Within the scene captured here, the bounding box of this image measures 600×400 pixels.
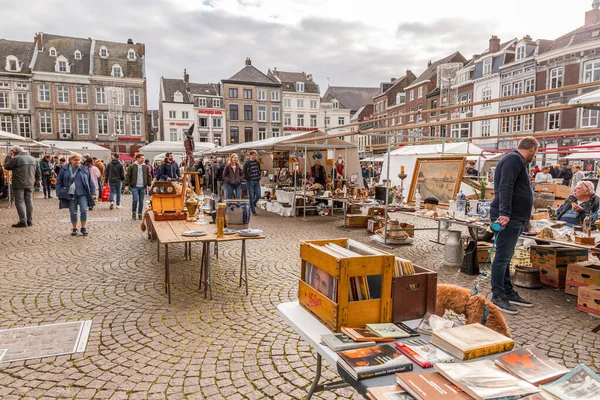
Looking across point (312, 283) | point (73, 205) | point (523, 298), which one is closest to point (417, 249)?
point (523, 298)

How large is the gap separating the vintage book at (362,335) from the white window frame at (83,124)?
4140 centimetres

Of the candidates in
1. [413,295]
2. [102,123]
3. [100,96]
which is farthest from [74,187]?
[100,96]

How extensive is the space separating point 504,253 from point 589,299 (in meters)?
1.08

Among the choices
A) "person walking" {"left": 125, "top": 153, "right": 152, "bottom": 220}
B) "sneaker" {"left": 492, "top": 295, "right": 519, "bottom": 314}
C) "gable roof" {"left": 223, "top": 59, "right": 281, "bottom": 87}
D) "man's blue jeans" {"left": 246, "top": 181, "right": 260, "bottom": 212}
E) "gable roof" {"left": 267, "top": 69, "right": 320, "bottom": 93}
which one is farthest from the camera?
"gable roof" {"left": 267, "top": 69, "right": 320, "bottom": 93}

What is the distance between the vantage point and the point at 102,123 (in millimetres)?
37781

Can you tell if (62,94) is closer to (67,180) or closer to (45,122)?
(45,122)

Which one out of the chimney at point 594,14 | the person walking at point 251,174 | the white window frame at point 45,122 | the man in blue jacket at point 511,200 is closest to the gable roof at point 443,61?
the chimney at point 594,14

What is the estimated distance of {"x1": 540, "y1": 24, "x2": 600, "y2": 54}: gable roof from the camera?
2392 cm

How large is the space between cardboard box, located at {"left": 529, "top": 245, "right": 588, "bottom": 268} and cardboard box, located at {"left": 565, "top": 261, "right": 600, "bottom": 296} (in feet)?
1.04

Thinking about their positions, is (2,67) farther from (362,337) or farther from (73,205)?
(362,337)

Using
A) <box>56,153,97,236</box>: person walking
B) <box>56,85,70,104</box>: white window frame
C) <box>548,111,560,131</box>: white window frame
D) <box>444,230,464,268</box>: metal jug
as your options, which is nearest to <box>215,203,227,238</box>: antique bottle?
<box>444,230,464,268</box>: metal jug

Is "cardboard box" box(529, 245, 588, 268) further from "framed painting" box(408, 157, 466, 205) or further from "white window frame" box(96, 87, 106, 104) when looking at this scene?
"white window frame" box(96, 87, 106, 104)

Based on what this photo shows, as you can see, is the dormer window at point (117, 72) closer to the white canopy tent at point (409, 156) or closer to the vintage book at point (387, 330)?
the white canopy tent at point (409, 156)

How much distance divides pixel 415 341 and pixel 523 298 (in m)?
3.74
